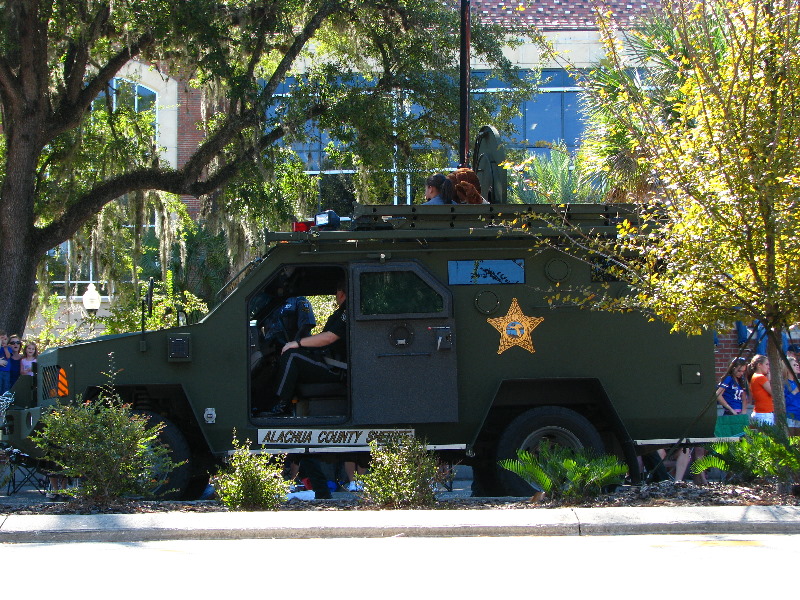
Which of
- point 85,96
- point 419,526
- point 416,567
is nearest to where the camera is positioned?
point 416,567

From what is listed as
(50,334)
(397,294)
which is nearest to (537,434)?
(397,294)

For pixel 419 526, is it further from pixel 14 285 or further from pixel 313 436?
pixel 14 285

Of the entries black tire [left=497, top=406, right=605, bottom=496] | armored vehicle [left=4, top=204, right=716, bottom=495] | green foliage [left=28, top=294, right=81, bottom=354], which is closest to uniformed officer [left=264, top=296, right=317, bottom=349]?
armored vehicle [left=4, top=204, right=716, bottom=495]

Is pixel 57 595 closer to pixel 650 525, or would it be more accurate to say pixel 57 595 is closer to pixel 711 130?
pixel 650 525

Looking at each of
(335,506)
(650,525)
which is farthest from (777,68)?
(335,506)

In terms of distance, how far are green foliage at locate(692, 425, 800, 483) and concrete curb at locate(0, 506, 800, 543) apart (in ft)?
1.86

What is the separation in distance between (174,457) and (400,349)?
212cm

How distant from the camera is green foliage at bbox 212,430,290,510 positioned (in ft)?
25.2

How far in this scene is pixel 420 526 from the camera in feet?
22.9

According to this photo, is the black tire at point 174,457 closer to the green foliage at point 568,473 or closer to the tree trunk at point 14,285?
the green foliage at point 568,473

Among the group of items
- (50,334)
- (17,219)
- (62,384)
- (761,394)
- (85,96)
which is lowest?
(761,394)

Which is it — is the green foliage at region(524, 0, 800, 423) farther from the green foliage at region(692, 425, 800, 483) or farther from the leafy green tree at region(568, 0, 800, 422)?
the green foliage at region(692, 425, 800, 483)

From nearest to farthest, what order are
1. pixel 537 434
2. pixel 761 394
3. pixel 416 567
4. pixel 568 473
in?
1. pixel 416 567
2. pixel 568 473
3. pixel 537 434
4. pixel 761 394

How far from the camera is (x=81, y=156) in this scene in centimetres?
1622
